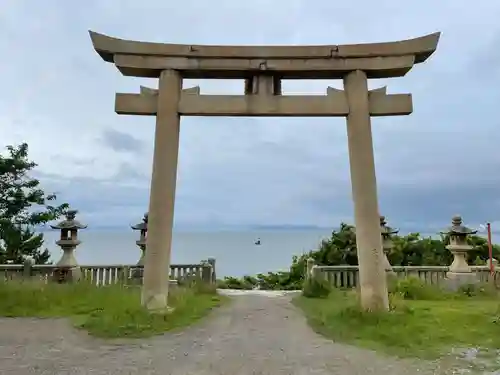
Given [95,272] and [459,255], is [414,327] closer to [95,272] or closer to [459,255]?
[459,255]

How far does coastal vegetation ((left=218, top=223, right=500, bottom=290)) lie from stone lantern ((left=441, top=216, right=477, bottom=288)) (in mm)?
3915

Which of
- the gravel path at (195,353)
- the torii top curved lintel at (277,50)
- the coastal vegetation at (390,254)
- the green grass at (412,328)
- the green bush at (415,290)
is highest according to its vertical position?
the torii top curved lintel at (277,50)

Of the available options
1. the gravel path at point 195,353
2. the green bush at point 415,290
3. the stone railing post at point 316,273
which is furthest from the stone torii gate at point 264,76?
the stone railing post at point 316,273

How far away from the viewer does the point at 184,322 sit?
693 cm

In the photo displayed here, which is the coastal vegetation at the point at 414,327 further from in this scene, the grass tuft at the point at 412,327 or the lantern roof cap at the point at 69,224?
the lantern roof cap at the point at 69,224

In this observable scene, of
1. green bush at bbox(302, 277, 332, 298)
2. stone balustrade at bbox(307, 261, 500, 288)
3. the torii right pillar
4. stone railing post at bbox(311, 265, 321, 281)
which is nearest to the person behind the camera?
the torii right pillar

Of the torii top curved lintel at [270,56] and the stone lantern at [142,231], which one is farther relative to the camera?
the stone lantern at [142,231]

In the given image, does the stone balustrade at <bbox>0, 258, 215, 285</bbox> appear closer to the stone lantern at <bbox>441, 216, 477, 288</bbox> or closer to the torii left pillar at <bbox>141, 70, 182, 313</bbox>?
the torii left pillar at <bbox>141, 70, 182, 313</bbox>

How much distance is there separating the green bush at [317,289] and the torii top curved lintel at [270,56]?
550 cm

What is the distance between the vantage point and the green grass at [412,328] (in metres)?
5.49

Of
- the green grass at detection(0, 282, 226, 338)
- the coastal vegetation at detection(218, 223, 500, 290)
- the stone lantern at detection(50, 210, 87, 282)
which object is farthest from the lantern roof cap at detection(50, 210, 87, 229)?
the coastal vegetation at detection(218, 223, 500, 290)

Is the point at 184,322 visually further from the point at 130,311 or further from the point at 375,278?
the point at 375,278

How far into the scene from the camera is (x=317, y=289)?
1059 cm

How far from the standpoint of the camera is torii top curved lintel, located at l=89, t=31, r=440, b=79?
7.43 m
